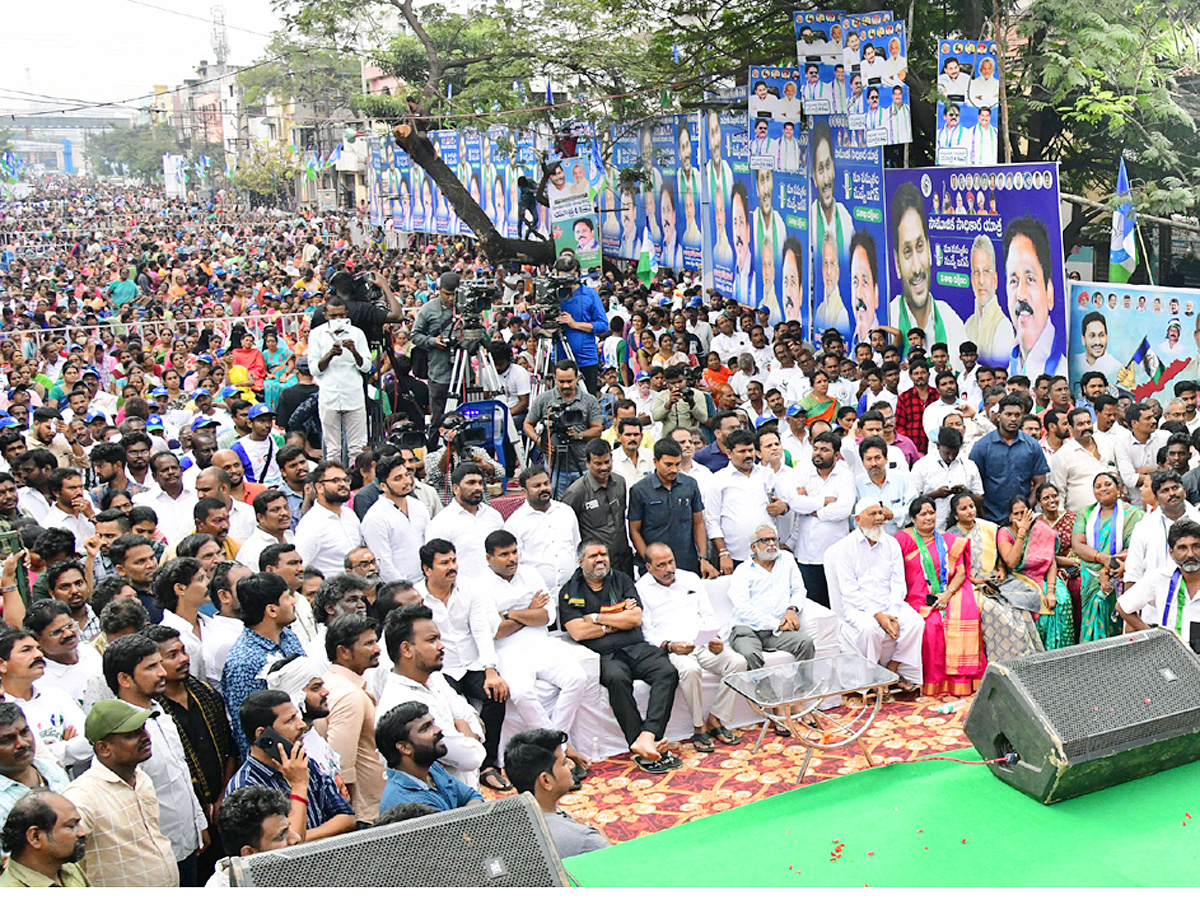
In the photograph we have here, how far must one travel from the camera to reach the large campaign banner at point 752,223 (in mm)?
14445

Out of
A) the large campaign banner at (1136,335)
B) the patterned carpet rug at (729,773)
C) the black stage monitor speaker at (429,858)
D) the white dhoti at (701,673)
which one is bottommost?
the patterned carpet rug at (729,773)

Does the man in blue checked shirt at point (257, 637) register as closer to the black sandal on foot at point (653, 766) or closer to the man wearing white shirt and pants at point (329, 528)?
the man wearing white shirt and pants at point (329, 528)

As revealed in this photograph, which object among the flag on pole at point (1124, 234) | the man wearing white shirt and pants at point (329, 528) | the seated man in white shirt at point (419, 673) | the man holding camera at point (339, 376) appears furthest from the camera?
the flag on pole at point (1124, 234)

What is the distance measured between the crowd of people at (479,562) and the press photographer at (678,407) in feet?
0.07

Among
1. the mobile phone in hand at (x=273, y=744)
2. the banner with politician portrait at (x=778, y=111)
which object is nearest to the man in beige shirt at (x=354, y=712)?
the mobile phone in hand at (x=273, y=744)

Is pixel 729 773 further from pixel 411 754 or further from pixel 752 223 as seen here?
pixel 752 223

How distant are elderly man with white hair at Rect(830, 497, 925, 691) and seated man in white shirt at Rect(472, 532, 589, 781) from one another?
1669 mm

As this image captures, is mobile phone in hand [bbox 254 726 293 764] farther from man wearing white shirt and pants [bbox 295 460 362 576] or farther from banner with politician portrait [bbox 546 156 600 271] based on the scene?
banner with politician portrait [bbox 546 156 600 271]

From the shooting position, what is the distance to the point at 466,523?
7.05 meters

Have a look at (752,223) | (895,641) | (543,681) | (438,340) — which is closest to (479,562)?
(543,681)

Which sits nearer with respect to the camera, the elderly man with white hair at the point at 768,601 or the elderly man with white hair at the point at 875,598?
the elderly man with white hair at the point at 768,601

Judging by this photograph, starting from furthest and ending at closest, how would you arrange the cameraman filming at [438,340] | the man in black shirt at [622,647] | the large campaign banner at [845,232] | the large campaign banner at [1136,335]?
the large campaign banner at [845,232] < the cameraman filming at [438,340] < the large campaign banner at [1136,335] < the man in black shirt at [622,647]

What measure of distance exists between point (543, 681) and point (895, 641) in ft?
6.61

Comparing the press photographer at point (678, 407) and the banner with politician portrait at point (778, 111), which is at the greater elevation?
the banner with politician portrait at point (778, 111)
